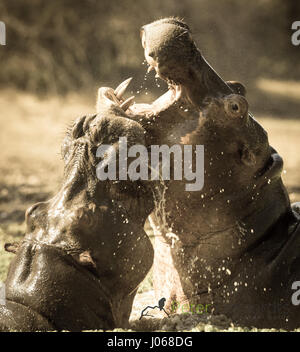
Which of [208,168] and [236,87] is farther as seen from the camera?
[236,87]

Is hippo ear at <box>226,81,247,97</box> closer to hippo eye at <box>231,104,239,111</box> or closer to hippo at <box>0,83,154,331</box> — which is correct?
hippo eye at <box>231,104,239,111</box>

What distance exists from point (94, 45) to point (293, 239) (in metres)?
9.81

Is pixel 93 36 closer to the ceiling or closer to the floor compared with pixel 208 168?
closer to the ceiling

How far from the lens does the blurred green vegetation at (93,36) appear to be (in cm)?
1221

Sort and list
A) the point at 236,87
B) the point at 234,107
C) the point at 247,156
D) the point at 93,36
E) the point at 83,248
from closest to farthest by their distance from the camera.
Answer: the point at 83,248 → the point at 234,107 → the point at 247,156 → the point at 236,87 → the point at 93,36

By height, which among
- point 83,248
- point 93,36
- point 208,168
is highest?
point 93,36

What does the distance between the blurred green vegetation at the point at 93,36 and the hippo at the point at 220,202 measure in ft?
27.3

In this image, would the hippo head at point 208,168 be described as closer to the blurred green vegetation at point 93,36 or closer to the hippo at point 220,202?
the hippo at point 220,202

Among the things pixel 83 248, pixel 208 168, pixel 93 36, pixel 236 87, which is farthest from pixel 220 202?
pixel 93 36

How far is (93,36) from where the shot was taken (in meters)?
13.0

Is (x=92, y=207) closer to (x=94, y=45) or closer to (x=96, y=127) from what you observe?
(x=96, y=127)

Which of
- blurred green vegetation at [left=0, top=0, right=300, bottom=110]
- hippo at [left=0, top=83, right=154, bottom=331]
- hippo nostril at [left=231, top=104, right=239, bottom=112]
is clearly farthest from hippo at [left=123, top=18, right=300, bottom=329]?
blurred green vegetation at [left=0, top=0, right=300, bottom=110]

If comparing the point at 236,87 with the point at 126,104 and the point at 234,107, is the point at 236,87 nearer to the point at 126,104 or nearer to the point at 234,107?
the point at 234,107

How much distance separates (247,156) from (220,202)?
0.28m
